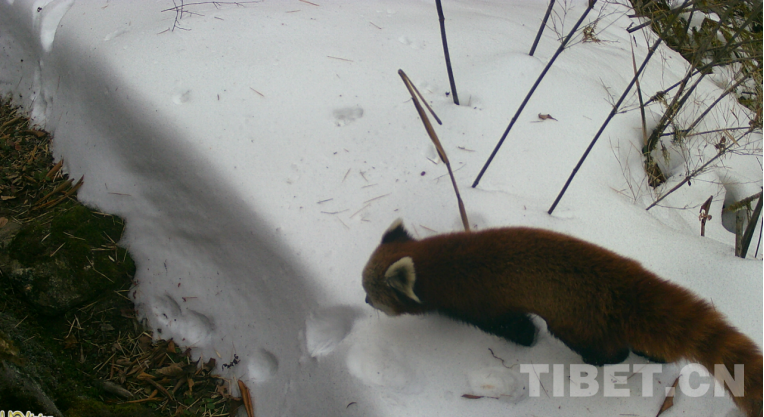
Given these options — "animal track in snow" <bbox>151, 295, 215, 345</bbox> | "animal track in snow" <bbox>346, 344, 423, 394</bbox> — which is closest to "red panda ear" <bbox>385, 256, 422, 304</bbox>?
"animal track in snow" <bbox>346, 344, 423, 394</bbox>

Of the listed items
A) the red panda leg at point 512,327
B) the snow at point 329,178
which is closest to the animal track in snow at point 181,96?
the snow at point 329,178

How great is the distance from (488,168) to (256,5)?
7.54 feet

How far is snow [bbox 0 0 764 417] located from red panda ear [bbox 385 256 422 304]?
256mm

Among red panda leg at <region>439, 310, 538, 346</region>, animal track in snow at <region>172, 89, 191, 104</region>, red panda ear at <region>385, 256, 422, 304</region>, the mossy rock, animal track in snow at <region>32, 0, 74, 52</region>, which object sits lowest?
the mossy rock

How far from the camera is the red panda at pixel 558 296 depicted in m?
1.88

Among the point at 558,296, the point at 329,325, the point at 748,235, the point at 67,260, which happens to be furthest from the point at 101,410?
the point at 748,235

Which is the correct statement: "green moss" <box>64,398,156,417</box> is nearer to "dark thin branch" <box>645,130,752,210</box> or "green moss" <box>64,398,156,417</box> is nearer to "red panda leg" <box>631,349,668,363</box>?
"red panda leg" <box>631,349,668,363</box>

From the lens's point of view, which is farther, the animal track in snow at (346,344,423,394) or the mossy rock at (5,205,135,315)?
the mossy rock at (5,205,135,315)

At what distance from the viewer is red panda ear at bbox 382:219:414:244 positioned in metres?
2.43

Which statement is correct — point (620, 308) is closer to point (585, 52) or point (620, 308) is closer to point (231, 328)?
point (231, 328)

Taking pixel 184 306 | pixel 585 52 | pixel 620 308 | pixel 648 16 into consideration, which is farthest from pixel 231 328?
pixel 648 16

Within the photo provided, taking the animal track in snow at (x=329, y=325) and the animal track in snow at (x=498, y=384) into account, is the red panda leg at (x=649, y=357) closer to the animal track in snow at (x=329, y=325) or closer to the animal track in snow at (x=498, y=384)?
the animal track in snow at (x=498, y=384)

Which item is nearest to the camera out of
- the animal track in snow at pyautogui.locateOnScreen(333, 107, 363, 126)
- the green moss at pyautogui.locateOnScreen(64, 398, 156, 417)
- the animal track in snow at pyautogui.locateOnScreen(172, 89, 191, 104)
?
the green moss at pyautogui.locateOnScreen(64, 398, 156, 417)

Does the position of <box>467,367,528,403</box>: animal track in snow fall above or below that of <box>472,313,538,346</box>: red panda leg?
below
